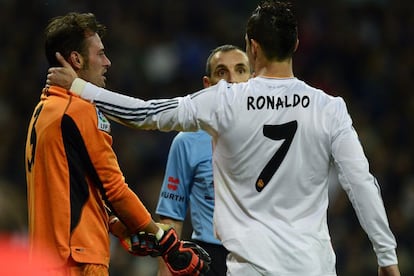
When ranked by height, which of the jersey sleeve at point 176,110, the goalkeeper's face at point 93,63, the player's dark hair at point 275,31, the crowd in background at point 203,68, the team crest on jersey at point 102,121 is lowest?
the crowd in background at point 203,68

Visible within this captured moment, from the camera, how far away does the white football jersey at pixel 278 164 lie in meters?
3.97

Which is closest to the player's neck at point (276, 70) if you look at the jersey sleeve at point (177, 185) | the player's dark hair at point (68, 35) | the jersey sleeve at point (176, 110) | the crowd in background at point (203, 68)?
the jersey sleeve at point (176, 110)

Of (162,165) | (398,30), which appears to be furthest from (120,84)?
(398,30)

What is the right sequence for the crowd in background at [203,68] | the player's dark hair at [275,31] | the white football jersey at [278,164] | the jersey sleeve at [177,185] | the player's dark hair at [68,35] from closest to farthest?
the white football jersey at [278,164] → the player's dark hair at [275,31] → the player's dark hair at [68,35] → the jersey sleeve at [177,185] → the crowd in background at [203,68]

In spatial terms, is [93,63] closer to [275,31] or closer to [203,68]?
[275,31]

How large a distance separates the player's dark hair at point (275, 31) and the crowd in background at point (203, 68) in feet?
17.5

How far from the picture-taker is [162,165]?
10156 millimetres

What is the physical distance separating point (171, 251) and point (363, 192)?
3.13 ft

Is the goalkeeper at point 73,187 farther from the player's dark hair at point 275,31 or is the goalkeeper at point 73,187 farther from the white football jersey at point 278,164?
the player's dark hair at point 275,31

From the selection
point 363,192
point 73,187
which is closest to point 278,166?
point 363,192

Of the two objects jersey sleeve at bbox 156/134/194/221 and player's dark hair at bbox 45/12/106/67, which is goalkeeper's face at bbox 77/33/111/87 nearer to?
player's dark hair at bbox 45/12/106/67

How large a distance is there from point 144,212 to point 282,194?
0.68 metres

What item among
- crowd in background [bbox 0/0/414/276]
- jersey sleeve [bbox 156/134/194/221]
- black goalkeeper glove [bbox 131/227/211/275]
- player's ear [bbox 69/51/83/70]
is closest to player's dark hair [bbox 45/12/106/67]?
player's ear [bbox 69/51/83/70]

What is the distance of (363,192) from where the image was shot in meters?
3.98
